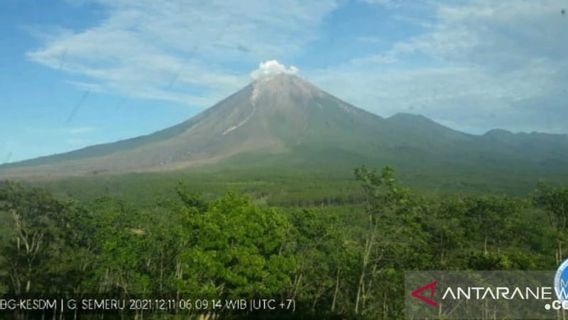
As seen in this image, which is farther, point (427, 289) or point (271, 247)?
point (427, 289)

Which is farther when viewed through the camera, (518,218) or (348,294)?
(518,218)

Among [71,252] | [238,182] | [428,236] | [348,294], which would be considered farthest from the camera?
[238,182]

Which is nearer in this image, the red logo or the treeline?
the treeline

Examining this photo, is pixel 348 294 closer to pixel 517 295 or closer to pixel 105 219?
pixel 517 295

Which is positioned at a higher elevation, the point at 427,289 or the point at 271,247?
the point at 271,247

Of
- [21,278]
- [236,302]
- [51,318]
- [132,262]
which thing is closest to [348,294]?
[236,302]
